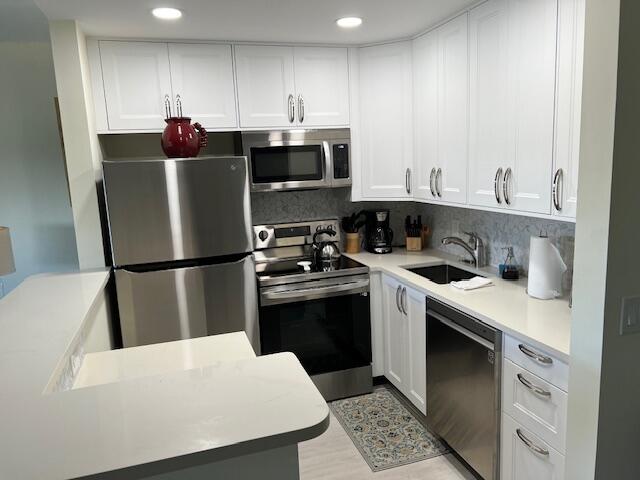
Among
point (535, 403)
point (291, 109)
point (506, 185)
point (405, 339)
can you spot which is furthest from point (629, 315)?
point (291, 109)

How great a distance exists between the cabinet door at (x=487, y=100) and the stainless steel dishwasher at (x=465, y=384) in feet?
2.09

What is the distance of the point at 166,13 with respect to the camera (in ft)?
7.59

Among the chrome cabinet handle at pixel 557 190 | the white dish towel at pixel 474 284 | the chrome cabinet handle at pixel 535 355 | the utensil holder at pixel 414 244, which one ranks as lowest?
the chrome cabinet handle at pixel 535 355

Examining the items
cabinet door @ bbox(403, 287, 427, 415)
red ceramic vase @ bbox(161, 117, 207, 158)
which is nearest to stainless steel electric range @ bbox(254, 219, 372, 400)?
cabinet door @ bbox(403, 287, 427, 415)

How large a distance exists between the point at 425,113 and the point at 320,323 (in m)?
1.45

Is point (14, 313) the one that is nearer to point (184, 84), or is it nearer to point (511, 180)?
point (184, 84)

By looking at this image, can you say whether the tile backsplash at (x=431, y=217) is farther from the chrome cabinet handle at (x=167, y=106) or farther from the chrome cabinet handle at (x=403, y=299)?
the chrome cabinet handle at (x=167, y=106)

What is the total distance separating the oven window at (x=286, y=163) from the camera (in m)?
2.99

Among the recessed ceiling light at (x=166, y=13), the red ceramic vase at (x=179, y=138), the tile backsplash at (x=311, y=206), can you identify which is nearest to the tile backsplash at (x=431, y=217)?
the tile backsplash at (x=311, y=206)

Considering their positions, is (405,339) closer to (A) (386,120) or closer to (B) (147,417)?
(A) (386,120)

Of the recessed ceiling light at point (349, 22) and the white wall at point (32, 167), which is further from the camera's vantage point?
the white wall at point (32, 167)

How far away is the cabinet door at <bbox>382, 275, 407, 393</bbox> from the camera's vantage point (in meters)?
2.88

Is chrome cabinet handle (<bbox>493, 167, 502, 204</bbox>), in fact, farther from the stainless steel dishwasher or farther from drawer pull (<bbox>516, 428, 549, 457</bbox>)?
drawer pull (<bbox>516, 428, 549, 457</bbox>)

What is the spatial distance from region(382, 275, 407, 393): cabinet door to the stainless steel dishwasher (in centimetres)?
34
